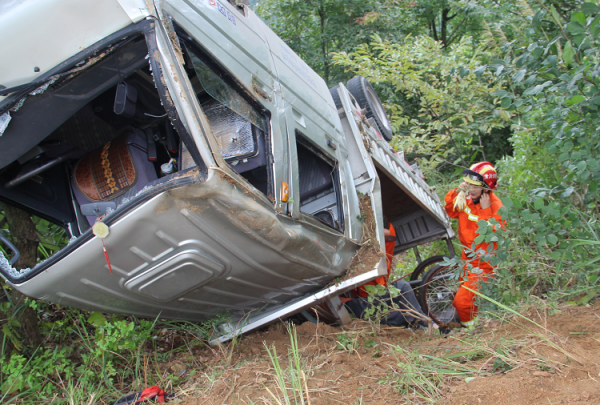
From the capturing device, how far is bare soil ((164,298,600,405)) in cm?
184

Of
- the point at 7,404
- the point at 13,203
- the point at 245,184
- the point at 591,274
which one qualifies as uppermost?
the point at 13,203

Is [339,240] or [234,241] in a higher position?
[234,241]

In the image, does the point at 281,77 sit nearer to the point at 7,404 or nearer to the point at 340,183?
the point at 340,183

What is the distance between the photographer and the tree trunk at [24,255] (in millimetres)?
2910

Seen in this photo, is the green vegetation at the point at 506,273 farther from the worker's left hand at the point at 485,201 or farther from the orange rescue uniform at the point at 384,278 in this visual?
the orange rescue uniform at the point at 384,278

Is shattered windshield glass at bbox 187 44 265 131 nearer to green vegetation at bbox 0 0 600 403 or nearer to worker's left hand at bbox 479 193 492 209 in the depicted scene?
green vegetation at bbox 0 0 600 403

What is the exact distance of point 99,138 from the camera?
2975mm

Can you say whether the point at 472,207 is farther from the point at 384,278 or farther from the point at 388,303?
the point at 388,303

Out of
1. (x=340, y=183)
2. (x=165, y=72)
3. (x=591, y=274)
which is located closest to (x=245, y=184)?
(x=165, y=72)

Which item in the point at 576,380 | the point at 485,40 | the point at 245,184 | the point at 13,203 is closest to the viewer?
the point at 576,380

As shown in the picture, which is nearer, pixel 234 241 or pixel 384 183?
pixel 234 241

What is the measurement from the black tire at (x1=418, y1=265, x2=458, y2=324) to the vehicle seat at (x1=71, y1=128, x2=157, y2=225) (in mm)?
3028

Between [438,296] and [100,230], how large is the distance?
140 inches

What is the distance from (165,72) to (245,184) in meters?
0.61
